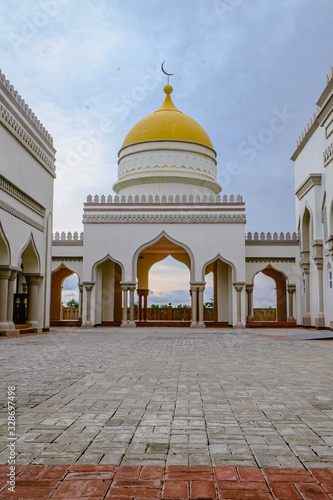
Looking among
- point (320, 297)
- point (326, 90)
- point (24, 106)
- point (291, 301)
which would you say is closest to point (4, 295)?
point (24, 106)

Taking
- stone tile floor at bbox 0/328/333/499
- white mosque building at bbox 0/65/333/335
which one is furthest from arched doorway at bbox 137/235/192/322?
stone tile floor at bbox 0/328/333/499

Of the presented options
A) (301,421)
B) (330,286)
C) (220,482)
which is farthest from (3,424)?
(330,286)

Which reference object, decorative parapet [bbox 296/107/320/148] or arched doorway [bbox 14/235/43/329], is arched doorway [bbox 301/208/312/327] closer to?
decorative parapet [bbox 296/107/320/148]

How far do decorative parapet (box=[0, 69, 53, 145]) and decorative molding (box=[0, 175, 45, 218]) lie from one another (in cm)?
228

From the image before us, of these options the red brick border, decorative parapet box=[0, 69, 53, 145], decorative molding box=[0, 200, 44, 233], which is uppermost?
decorative parapet box=[0, 69, 53, 145]

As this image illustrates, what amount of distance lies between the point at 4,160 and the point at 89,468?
1115 cm

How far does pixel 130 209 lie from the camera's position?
66.4 feet

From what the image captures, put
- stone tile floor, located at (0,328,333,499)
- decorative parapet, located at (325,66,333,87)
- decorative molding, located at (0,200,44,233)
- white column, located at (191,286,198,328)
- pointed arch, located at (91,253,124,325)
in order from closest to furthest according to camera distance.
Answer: stone tile floor, located at (0,328,333,499)
decorative molding, located at (0,200,44,233)
decorative parapet, located at (325,66,333,87)
white column, located at (191,286,198,328)
pointed arch, located at (91,253,124,325)

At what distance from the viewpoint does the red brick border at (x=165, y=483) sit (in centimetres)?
201

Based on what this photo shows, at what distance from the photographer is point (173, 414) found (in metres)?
3.53

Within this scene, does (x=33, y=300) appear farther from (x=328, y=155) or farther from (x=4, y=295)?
(x=328, y=155)

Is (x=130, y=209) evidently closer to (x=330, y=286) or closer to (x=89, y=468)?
(x=330, y=286)

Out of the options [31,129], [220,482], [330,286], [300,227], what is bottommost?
[220,482]

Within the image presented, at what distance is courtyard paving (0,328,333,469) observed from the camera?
255cm
